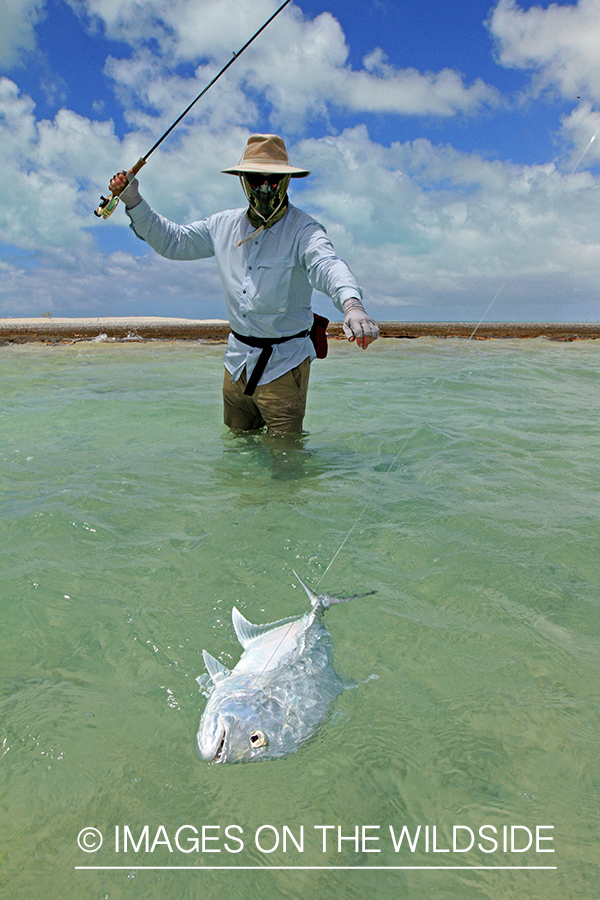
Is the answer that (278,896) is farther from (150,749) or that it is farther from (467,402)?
(467,402)

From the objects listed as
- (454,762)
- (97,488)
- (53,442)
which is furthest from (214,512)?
(53,442)

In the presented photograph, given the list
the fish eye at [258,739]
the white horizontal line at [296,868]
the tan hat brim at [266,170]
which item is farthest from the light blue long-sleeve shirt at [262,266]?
the white horizontal line at [296,868]

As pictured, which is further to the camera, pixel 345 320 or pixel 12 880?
pixel 345 320

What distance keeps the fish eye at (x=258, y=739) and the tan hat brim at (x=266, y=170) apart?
11.2 feet

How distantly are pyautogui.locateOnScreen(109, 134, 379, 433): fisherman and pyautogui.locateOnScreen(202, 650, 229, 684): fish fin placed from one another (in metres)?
2.25

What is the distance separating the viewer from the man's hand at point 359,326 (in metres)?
3.32

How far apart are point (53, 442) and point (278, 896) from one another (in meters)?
5.33

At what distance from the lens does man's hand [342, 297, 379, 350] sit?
332cm

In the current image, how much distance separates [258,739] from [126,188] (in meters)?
4.00

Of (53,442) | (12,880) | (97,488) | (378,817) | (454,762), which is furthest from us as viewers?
(53,442)

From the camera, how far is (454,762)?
6.44 ft

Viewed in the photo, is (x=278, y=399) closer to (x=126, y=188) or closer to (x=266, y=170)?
(x=266, y=170)
